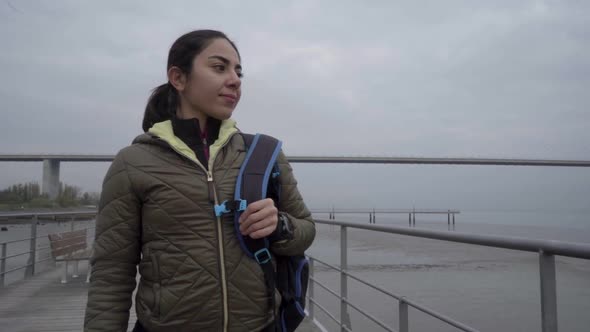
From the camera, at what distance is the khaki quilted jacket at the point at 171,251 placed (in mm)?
867

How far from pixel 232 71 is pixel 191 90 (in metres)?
0.11

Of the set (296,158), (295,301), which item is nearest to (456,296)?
(295,301)

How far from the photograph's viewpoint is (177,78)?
1.05m

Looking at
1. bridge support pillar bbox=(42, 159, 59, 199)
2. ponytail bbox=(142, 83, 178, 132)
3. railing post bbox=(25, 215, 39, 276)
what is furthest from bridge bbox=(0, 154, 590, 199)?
ponytail bbox=(142, 83, 178, 132)

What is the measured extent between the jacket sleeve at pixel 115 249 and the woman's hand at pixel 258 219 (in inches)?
10.2

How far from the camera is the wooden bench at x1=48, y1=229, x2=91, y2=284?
4.33 meters

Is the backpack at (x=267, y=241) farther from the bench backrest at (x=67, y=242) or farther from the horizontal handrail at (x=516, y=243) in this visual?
the bench backrest at (x=67, y=242)

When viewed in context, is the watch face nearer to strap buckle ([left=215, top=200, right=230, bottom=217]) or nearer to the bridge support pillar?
strap buckle ([left=215, top=200, right=230, bottom=217])

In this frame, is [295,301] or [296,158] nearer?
[295,301]

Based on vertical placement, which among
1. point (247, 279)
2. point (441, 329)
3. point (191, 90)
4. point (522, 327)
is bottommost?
point (441, 329)

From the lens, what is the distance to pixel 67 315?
3238 millimetres

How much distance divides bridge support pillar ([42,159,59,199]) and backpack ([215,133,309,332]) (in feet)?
109

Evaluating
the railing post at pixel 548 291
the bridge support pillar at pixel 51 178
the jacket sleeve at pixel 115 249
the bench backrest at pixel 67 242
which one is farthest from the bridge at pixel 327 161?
the railing post at pixel 548 291

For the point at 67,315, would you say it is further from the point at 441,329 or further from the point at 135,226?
the point at 441,329
